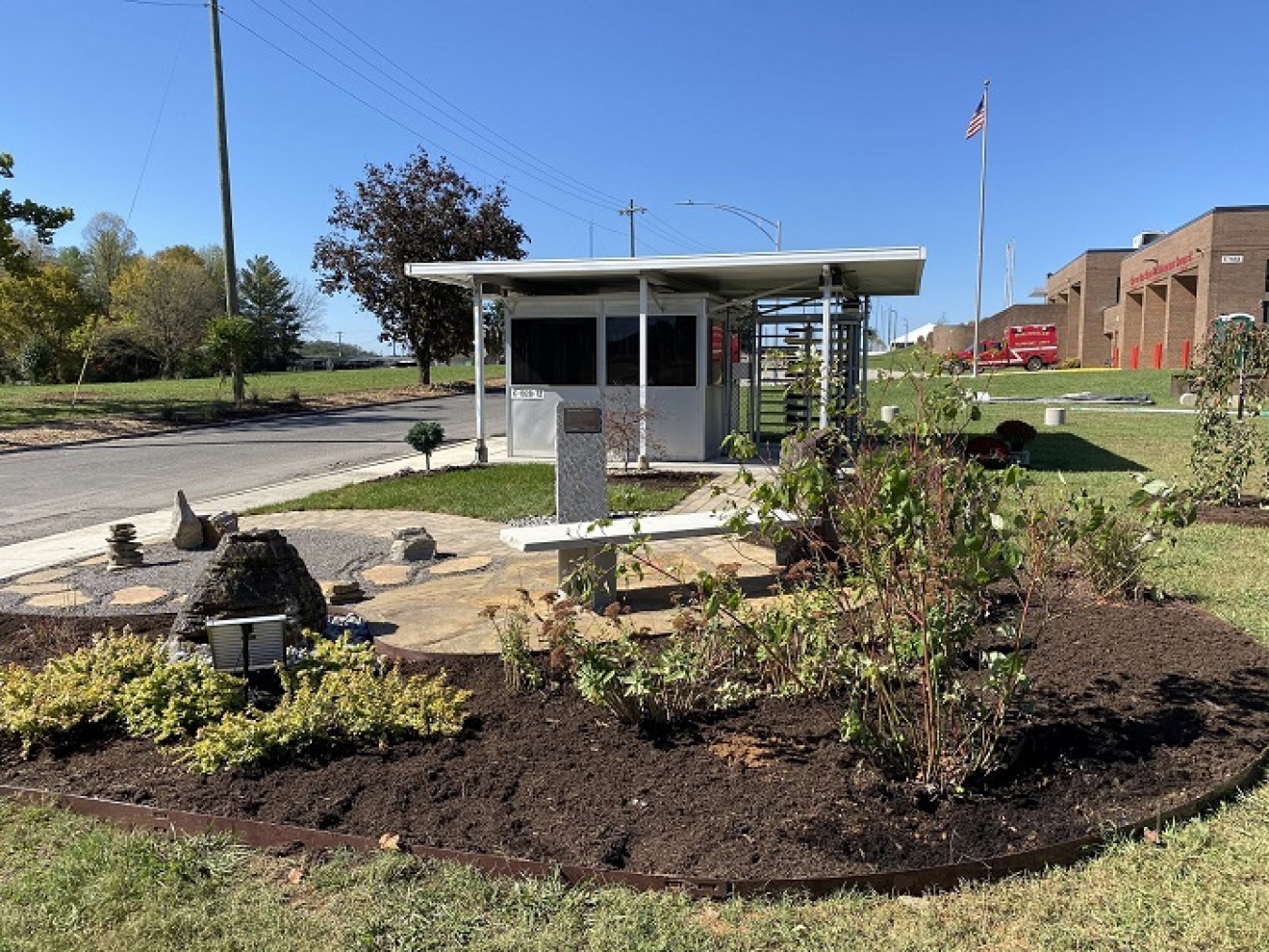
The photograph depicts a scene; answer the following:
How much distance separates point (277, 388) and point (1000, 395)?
2848cm

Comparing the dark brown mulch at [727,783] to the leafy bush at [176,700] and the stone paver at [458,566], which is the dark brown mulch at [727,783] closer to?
the leafy bush at [176,700]

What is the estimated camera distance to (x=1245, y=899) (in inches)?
Answer: 106

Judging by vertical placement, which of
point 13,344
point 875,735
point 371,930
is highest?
point 13,344

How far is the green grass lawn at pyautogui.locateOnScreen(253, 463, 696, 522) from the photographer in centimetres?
965

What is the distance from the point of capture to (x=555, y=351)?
14.5 meters

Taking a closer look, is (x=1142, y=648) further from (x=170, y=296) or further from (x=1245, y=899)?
(x=170, y=296)

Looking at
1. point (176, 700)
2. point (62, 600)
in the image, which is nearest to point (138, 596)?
point (62, 600)

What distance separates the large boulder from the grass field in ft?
4.72

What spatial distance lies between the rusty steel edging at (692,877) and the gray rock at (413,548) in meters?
4.08

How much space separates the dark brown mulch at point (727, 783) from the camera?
2.99 meters

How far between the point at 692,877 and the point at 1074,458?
1332cm

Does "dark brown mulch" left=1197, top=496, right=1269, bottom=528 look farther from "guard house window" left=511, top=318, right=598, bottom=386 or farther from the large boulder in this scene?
"guard house window" left=511, top=318, right=598, bottom=386

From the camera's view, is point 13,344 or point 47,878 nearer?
point 47,878

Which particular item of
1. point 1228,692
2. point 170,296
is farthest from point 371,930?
point 170,296
